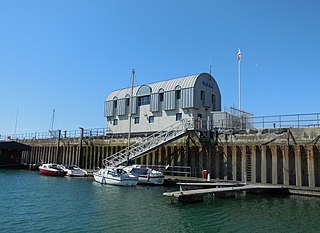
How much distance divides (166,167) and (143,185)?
3.86m

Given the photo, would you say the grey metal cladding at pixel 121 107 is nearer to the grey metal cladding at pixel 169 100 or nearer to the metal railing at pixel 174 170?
the grey metal cladding at pixel 169 100

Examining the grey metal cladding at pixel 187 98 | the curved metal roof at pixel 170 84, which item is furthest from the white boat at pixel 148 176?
the curved metal roof at pixel 170 84

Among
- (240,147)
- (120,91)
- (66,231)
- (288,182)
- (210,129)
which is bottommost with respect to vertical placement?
(66,231)

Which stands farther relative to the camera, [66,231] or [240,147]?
[240,147]

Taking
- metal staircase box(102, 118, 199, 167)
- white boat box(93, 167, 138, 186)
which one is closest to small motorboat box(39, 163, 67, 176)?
metal staircase box(102, 118, 199, 167)

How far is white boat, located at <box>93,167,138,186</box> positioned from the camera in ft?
102

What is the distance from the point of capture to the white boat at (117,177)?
102 feet

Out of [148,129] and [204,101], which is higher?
[204,101]

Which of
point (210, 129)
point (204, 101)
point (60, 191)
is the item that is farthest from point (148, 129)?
point (60, 191)

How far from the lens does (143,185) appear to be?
1251 inches

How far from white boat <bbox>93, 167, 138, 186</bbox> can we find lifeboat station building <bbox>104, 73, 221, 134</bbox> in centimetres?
1284

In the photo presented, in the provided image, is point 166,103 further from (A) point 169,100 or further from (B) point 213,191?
(B) point 213,191

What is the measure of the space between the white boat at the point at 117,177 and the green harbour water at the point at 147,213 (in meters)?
5.35

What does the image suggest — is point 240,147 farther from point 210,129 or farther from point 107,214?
point 107,214
